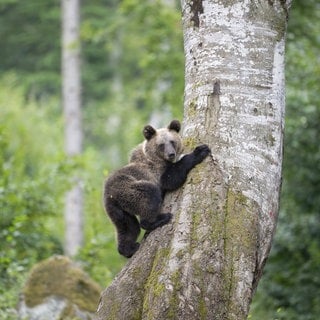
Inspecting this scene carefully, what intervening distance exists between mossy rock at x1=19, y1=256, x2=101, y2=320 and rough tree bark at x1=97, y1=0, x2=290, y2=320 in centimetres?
401

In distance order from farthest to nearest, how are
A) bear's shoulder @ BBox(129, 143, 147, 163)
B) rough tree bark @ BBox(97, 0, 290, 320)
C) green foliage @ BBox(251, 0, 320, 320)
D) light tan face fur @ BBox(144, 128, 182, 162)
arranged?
green foliage @ BBox(251, 0, 320, 320) < bear's shoulder @ BBox(129, 143, 147, 163) < light tan face fur @ BBox(144, 128, 182, 162) < rough tree bark @ BBox(97, 0, 290, 320)

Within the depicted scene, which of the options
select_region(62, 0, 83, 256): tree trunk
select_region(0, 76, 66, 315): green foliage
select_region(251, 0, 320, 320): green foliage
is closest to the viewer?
select_region(0, 76, 66, 315): green foliage

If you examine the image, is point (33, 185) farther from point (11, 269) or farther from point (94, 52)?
point (94, 52)

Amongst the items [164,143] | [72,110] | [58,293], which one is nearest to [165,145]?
[164,143]

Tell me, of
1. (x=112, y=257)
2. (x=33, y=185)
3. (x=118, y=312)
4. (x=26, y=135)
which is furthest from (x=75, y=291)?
(x=26, y=135)

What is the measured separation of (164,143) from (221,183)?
1.60 meters

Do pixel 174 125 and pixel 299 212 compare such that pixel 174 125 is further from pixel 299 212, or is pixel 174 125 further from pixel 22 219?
pixel 299 212

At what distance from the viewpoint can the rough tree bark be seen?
6305 mm

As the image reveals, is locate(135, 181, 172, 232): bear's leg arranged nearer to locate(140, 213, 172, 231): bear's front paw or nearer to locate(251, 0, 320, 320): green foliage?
locate(140, 213, 172, 231): bear's front paw

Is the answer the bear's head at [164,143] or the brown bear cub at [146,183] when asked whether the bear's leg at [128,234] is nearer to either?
the brown bear cub at [146,183]

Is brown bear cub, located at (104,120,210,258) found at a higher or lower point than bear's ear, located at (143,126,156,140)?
lower

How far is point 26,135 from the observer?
24.2 m

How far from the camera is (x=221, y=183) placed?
6680 millimetres

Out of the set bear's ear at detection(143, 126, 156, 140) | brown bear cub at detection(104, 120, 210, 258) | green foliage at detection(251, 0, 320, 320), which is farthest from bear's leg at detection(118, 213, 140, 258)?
green foliage at detection(251, 0, 320, 320)
